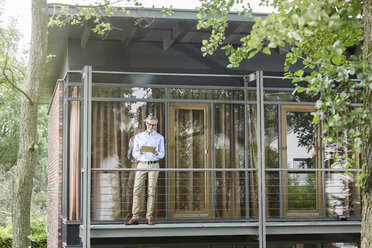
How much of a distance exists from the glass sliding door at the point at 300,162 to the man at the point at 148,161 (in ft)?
8.99

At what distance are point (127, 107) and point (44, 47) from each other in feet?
6.78

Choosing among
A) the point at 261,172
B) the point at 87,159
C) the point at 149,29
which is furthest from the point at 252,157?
the point at 87,159

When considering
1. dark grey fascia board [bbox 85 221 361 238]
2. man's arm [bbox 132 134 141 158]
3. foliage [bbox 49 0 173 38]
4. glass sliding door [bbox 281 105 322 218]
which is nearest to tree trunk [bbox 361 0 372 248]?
dark grey fascia board [bbox 85 221 361 238]

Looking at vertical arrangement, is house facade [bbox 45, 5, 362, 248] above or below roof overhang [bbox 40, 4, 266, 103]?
below

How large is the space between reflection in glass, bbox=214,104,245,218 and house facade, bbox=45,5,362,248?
0.02m

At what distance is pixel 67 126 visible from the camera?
10984 mm

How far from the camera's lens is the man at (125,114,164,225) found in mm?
9508

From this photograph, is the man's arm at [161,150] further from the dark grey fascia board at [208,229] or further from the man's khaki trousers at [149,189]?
the dark grey fascia board at [208,229]

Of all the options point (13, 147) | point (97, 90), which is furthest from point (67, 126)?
point (13, 147)

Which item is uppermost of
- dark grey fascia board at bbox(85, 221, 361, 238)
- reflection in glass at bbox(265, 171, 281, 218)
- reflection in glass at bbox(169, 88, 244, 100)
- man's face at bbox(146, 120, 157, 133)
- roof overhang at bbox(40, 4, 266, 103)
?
roof overhang at bbox(40, 4, 266, 103)

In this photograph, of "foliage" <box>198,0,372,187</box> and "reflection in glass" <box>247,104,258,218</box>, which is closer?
"foliage" <box>198,0,372,187</box>

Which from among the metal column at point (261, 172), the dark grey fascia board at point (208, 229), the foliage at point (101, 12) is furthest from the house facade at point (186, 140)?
the metal column at point (261, 172)

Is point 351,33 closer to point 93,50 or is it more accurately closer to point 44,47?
point 44,47

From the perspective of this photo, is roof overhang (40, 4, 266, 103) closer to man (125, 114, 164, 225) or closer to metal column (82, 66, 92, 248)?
metal column (82, 66, 92, 248)
